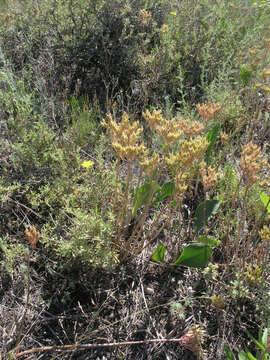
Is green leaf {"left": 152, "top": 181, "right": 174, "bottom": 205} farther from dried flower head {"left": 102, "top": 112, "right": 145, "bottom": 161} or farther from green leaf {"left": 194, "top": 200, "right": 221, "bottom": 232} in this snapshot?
dried flower head {"left": 102, "top": 112, "right": 145, "bottom": 161}

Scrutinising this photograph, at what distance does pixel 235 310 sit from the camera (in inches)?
Answer: 63.9

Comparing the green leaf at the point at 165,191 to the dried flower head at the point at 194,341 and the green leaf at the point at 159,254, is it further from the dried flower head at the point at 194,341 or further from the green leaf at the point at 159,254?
the dried flower head at the point at 194,341

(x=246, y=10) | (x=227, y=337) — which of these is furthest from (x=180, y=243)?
(x=246, y=10)

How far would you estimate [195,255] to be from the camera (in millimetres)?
1594

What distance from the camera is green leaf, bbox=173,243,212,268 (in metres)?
1.57

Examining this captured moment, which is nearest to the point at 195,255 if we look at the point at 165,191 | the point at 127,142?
the point at 165,191

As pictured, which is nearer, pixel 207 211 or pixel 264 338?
pixel 264 338

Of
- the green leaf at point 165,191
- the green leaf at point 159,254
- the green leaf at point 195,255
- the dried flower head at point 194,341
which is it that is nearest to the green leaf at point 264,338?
the dried flower head at point 194,341

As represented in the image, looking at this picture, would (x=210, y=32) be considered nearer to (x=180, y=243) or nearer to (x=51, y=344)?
(x=180, y=243)

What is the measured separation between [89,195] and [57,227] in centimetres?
27

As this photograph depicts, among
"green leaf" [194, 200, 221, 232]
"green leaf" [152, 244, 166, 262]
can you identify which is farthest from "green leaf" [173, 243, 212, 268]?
"green leaf" [194, 200, 221, 232]

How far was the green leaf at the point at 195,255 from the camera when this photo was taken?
1570 millimetres

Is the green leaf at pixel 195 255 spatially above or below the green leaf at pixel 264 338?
above

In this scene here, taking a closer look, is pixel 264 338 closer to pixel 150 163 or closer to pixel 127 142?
pixel 150 163
